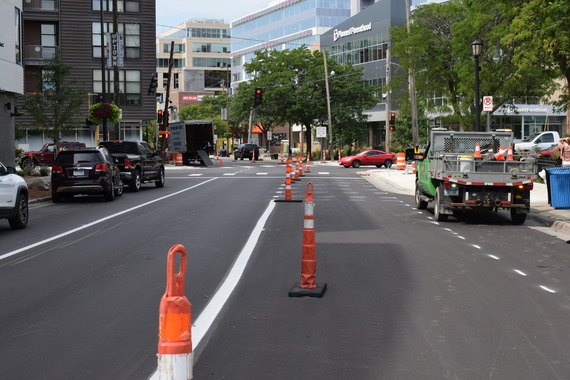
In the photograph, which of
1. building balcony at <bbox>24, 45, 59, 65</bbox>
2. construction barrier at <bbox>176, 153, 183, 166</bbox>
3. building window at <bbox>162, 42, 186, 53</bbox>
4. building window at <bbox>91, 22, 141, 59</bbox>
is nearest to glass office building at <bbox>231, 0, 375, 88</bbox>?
building window at <bbox>162, 42, 186, 53</bbox>

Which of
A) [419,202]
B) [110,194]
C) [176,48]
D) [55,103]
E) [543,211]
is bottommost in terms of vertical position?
[543,211]

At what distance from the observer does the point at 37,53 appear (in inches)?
2263

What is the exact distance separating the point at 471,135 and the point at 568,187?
274 cm

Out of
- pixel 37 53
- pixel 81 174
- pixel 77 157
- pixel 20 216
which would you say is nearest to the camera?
pixel 20 216

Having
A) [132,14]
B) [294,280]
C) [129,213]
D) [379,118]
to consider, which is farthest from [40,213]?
[379,118]

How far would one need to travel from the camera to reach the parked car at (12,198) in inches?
599

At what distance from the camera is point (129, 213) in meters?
19.5

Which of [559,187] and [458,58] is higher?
[458,58]

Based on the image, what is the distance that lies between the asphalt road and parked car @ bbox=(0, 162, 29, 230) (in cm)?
31

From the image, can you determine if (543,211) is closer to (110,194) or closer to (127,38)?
(110,194)

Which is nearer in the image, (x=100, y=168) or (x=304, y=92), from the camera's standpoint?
(x=100, y=168)

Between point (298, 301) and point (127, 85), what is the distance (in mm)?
54653

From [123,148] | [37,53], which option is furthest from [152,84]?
[123,148]

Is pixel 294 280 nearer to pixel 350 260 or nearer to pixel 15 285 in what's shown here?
pixel 350 260
